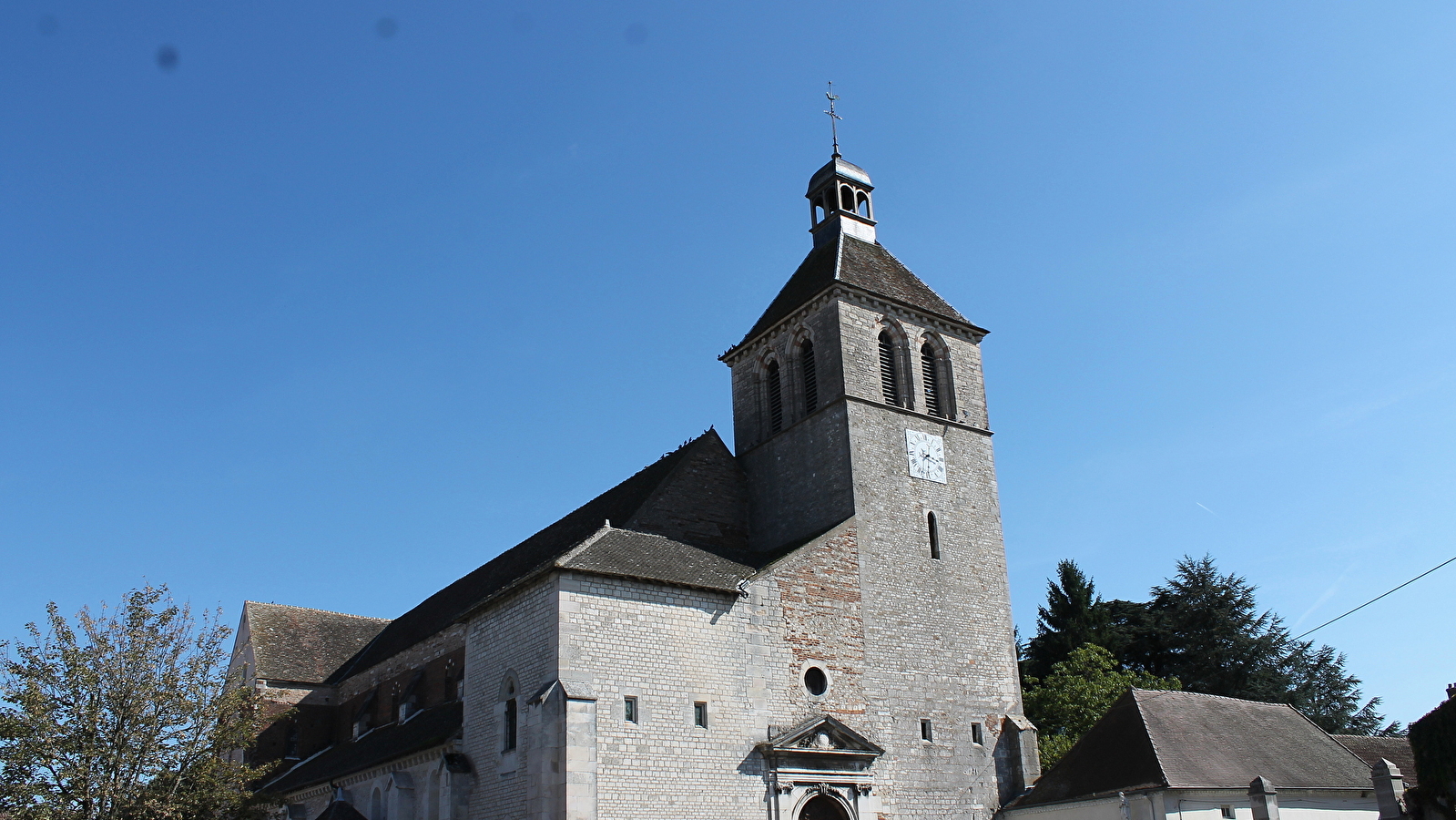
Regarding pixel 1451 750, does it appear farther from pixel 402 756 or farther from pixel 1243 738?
pixel 402 756

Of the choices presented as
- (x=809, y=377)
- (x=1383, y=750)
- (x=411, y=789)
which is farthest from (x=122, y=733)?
(x=1383, y=750)

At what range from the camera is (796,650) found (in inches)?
856

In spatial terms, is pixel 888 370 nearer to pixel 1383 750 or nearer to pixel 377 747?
pixel 377 747

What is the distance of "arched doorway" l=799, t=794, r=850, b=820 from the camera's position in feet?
68.5

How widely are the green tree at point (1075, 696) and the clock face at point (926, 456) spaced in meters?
9.57

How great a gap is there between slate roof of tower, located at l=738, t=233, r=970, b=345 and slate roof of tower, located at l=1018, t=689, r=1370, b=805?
10564 millimetres

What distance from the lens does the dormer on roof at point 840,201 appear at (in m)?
29.9

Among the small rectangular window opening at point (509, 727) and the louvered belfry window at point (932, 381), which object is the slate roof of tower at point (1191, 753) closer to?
the louvered belfry window at point (932, 381)

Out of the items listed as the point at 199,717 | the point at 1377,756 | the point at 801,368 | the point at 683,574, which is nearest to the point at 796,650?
the point at 683,574

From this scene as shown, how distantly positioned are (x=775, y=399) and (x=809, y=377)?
1.51 meters

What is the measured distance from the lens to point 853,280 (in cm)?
2692

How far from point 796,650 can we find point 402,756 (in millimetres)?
9256

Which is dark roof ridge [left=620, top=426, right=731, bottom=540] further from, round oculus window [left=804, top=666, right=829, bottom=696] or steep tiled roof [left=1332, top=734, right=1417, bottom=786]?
steep tiled roof [left=1332, top=734, right=1417, bottom=786]

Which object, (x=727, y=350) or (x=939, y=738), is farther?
(x=727, y=350)
